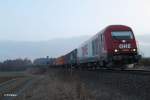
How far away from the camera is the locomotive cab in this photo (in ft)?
102

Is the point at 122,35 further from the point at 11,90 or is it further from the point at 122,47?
the point at 11,90

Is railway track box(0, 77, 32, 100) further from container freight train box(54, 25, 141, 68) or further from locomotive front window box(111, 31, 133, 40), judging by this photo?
locomotive front window box(111, 31, 133, 40)

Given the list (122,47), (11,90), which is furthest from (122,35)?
(11,90)

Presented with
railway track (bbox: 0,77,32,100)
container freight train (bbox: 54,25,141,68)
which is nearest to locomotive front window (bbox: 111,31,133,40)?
container freight train (bbox: 54,25,141,68)

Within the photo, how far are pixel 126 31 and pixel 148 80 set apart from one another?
15401 millimetres

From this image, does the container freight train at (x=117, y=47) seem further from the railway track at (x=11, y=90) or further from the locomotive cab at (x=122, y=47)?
the railway track at (x=11, y=90)

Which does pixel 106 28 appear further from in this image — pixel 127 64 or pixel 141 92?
pixel 141 92

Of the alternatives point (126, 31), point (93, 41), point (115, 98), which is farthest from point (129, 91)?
point (93, 41)

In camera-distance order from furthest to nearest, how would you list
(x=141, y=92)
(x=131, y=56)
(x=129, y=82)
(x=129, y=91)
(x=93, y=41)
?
(x=93, y=41), (x=131, y=56), (x=129, y=82), (x=129, y=91), (x=141, y=92)

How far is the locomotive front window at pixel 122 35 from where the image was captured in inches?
1284

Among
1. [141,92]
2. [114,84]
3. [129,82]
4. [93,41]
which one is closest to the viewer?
[141,92]

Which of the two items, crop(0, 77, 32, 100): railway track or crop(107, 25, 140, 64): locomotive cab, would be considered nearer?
crop(107, 25, 140, 64): locomotive cab

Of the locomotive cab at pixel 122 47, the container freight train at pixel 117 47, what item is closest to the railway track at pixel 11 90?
the container freight train at pixel 117 47

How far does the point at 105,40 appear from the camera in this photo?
107 feet
